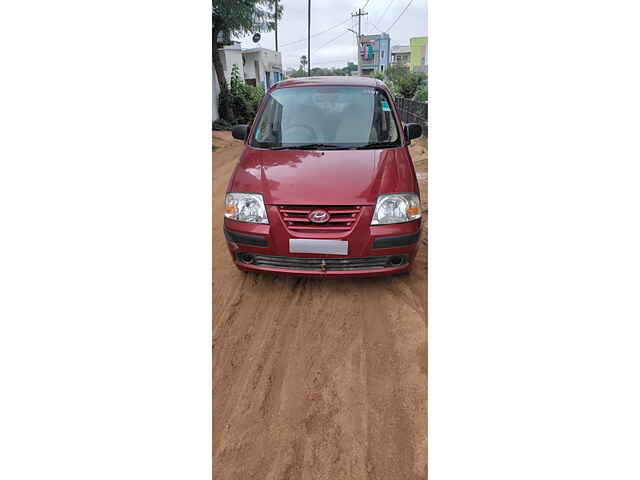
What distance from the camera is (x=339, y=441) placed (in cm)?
163

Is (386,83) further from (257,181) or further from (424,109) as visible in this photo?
(257,181)

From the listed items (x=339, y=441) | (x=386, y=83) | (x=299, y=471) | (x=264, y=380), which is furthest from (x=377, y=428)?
(x=386, y=83)

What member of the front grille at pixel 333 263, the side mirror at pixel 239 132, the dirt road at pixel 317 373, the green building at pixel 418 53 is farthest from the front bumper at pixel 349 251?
the green building at pixel 418 53

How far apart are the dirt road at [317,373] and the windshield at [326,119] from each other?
43 cm

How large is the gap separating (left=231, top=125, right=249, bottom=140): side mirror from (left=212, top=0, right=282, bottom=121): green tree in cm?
40

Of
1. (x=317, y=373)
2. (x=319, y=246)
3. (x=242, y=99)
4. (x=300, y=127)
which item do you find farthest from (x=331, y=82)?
(x=317, y=373)

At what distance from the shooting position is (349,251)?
245cm

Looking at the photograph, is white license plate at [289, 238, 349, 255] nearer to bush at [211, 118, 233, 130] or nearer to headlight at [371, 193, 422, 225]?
headlight at [371, 193, 422, 225]

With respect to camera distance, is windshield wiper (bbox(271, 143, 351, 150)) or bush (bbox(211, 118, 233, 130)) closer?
bush (bbox(211, 118, 233, 130))

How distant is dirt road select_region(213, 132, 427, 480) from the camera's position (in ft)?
5.24

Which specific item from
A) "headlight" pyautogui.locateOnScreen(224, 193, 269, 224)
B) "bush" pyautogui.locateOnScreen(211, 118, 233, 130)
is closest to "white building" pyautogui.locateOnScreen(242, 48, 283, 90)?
"bush" pyautogui.locateOnScreen(211, 118, 233, 130)

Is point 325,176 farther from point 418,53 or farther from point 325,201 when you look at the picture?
point 418,53

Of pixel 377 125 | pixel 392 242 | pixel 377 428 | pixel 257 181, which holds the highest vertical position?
pixel 377 125
